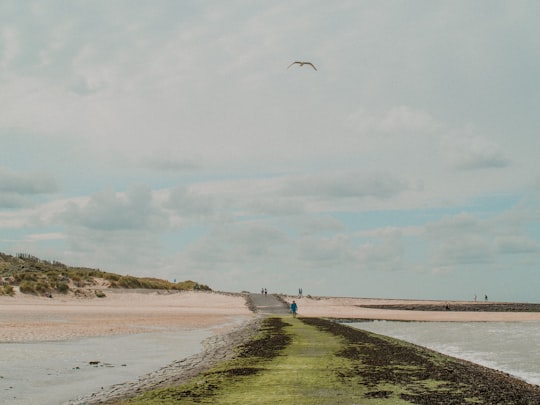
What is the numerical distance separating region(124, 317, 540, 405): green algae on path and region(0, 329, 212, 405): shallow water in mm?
2989

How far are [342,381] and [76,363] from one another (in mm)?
11027

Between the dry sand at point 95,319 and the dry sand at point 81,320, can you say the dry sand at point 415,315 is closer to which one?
the dry sand at point 95,319

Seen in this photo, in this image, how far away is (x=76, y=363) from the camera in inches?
835

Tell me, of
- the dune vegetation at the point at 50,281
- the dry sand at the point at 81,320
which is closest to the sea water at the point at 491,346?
the dry sand at the point at 81,320

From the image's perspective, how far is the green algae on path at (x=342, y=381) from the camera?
1406 centimetres

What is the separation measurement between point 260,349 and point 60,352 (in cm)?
908

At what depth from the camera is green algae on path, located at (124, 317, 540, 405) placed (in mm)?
14062

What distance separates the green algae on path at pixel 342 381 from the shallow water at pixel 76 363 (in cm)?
299

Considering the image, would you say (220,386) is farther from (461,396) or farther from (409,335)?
(409,335)

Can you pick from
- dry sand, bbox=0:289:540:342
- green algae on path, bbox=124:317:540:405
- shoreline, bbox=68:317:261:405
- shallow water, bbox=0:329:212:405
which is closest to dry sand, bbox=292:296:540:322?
dry sand, bbox=0:289:540:342

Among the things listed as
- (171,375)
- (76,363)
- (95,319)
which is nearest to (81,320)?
(95,319)

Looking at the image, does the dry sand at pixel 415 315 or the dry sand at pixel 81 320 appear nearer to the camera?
the dry sand at pixel 81 320

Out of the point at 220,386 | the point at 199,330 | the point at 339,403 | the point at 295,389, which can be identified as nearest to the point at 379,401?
the point at 339,403

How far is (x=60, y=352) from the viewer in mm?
24266
